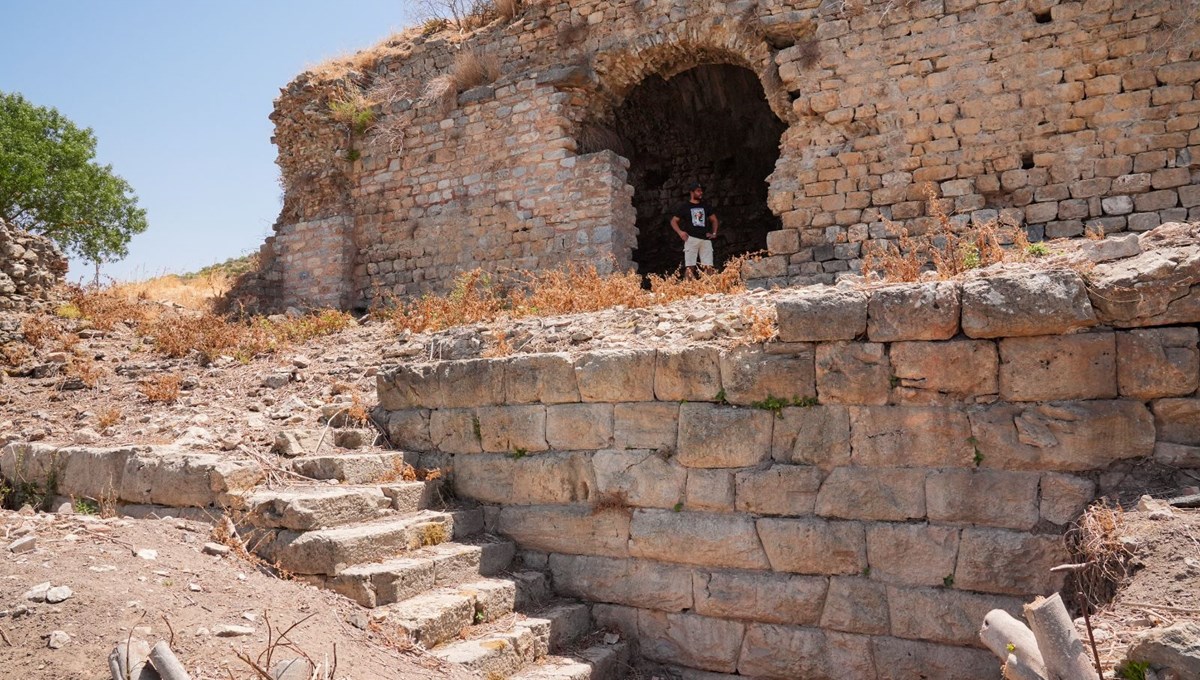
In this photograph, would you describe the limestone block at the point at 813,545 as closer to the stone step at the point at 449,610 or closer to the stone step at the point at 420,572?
the stone step at the point at 449,610

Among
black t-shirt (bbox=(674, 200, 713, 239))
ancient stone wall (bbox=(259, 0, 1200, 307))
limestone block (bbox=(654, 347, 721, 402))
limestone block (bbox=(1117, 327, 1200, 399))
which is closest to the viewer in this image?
limestone block (bbox=(1117, 327, 1200, 399))

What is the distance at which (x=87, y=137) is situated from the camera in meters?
22.5

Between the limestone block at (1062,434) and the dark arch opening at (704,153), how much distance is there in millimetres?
9317

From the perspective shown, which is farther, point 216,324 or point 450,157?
point 450,157

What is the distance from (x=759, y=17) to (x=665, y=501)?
715 cm

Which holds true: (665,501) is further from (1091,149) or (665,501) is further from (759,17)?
(759,17)

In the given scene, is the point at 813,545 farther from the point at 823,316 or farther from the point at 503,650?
the point at 503,650

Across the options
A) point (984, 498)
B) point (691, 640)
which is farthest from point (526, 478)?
point (984, 498)

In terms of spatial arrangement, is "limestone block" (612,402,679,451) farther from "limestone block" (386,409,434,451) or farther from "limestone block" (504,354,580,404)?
"limestone block" (386,409,434,451)

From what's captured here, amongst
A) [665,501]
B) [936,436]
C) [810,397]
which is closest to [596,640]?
[665,501]

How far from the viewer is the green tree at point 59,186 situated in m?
20.2

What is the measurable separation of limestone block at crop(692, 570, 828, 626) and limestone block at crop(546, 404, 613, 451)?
113 cm

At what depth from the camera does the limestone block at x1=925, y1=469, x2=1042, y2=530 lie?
14.7 ft

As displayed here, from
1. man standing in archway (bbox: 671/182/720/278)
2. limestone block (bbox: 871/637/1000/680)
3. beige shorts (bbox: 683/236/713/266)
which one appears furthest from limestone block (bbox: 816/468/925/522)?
beige shorts (bbox: 683/236/713/266)
